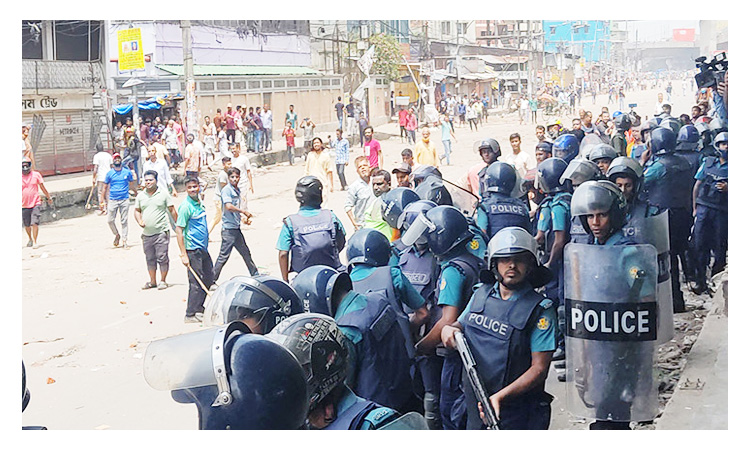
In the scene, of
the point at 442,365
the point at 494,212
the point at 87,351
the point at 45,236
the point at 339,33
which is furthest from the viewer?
the point at 339,33

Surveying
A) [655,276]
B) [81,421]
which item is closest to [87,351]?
[81,421]

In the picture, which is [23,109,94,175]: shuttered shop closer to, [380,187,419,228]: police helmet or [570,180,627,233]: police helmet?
[380,187,419,228]: police helmet

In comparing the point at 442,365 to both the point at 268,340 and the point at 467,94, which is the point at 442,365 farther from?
the point at 467,94

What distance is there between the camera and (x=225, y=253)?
8945 millimetres

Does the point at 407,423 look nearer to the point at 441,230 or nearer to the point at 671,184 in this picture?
the point at 441,230

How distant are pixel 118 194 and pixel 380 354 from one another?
825cm

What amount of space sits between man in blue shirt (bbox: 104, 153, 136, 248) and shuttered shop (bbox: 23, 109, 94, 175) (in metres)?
3.23

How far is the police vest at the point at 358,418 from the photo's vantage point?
2.93 meters

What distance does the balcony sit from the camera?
14.5m

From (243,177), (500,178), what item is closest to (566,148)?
(500,178)

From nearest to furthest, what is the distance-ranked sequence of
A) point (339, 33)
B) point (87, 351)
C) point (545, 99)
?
point (87, 351) < point (545, 99) < point (339, 33)

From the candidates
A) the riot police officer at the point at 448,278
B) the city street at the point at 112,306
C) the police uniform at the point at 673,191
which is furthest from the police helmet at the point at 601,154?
the riot police officer at the point at 448,278

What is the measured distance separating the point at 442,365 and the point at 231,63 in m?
13.3

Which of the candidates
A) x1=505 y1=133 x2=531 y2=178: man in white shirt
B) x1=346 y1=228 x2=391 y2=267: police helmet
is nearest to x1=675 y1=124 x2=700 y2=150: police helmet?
x1=505 y1=133 x2=531 y2=178: man in white shirt
